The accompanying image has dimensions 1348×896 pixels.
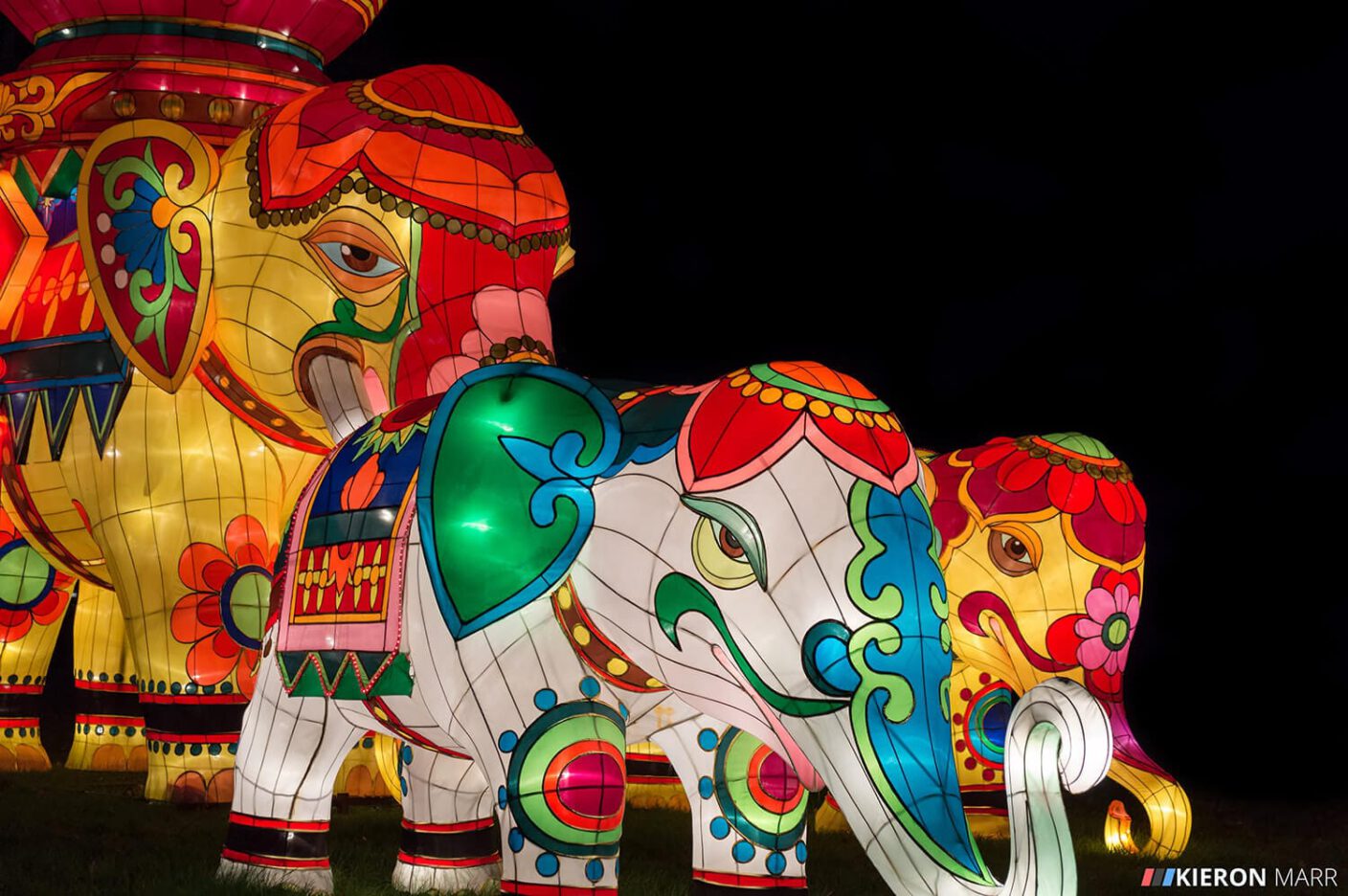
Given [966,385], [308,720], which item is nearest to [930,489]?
[308,720]

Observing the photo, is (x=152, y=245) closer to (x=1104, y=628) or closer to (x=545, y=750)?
(x=545, y=750)

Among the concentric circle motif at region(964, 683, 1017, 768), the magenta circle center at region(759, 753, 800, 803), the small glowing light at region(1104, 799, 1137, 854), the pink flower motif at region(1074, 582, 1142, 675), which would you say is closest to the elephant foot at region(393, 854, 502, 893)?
the magenta circle center at region(759, 753, 800, 803)

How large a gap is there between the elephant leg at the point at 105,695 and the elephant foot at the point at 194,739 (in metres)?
0.89

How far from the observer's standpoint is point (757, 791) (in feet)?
10.6

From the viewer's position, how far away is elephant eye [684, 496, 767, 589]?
2801 millimetres

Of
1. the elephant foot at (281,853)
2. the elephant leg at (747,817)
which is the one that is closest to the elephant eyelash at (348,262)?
the elephant foot at (281,853)

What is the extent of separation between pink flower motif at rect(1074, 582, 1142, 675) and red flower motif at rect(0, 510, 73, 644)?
2.99 m

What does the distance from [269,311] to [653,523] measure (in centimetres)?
160

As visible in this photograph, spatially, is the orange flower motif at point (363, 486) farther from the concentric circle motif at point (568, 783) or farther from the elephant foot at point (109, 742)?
the elephant foot at point (109, 742)

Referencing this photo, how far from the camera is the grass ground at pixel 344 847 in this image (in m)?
3.65

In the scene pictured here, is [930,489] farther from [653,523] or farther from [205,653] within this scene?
[205,653]

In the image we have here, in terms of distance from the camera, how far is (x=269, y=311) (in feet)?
13.7

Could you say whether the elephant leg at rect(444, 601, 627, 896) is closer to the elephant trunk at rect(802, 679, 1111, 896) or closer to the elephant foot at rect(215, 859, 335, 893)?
the elephant trunk at rect(802, 679, 1111, 896)

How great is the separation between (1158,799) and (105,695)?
3080 millimetres
